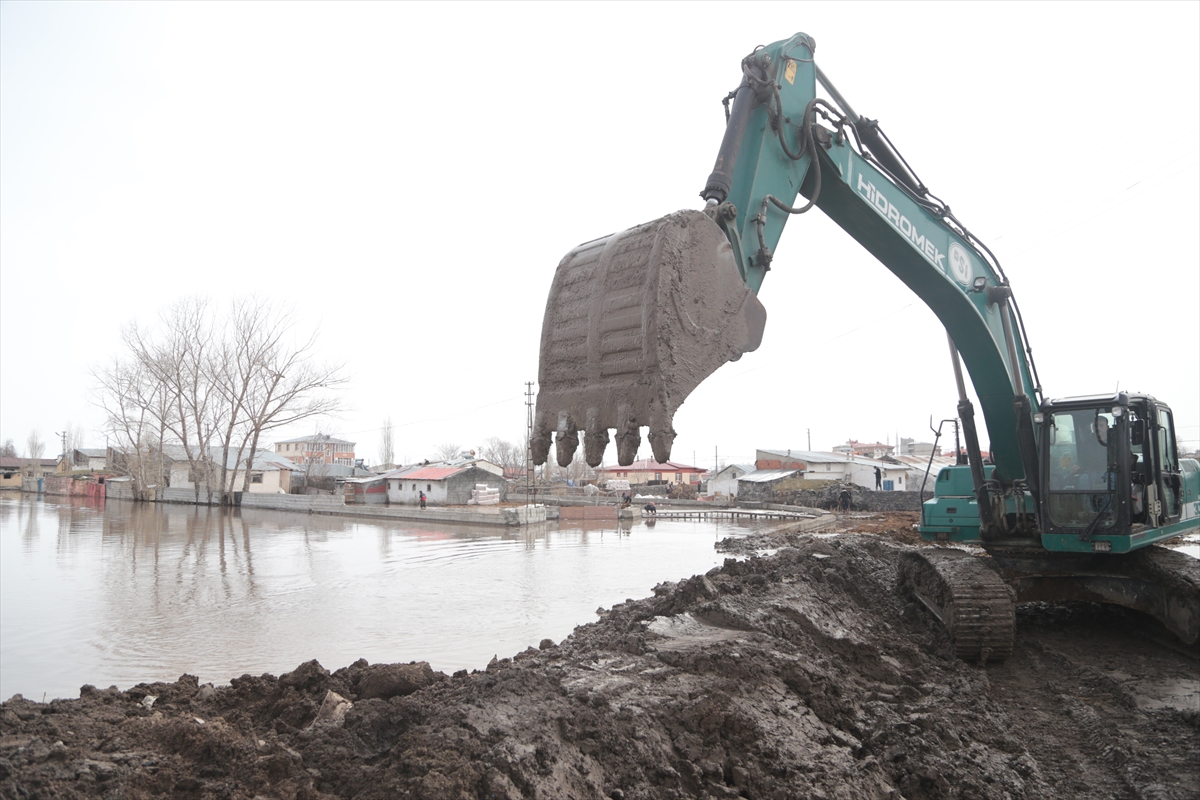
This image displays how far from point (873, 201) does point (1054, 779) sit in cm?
401

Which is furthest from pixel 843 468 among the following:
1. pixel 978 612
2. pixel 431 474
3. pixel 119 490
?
pixel 119 490

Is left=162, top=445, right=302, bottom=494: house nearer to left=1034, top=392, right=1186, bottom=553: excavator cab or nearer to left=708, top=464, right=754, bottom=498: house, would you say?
left=708, top=464, right=754, bottom=498: house

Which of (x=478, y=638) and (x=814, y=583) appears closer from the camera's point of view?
(x=814, y=583)

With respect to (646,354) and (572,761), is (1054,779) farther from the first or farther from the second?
(646,354)

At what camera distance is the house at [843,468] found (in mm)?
43406

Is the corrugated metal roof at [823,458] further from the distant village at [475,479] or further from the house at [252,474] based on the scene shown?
the house at [252,474]

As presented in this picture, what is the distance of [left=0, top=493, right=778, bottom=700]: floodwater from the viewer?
8.84 meters

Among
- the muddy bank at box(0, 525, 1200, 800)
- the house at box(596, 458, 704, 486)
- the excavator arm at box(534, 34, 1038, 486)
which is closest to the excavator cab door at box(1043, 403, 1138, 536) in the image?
the excavator arm at box(534, 34, 1038, 486)

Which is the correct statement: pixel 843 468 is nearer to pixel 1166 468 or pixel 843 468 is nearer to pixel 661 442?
pixel 1166 468

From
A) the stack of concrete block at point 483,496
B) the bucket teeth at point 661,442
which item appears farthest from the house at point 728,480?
the bucket teeth at point 661,442

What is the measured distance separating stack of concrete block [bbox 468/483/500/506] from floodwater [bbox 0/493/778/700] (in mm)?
13831

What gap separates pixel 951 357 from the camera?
716 cm

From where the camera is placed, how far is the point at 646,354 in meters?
3.39

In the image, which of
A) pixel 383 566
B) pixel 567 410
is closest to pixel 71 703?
pixel 567 410
